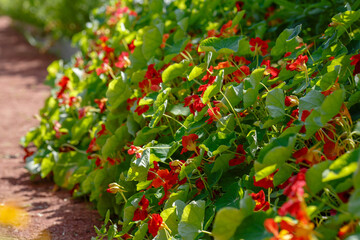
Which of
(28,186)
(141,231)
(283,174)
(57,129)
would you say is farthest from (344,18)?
(28,186)

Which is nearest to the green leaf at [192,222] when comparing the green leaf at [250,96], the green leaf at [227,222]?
the green leaf at [227,222]

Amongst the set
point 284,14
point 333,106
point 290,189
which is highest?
point 284,14

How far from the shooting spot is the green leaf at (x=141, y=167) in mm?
1470

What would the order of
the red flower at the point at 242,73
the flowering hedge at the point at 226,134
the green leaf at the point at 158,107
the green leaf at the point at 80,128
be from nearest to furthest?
the flowering hedge at the point at 226,134
the green leaf at the point at 158,107
the red flower at the point at 242,73
the green leaf at the point at 80,128

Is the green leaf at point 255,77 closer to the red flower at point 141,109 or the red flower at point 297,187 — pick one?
the red flower at point 297,187

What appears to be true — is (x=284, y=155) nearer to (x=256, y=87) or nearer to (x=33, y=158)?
(x=256, y=87)

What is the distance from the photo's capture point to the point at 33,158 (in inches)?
104

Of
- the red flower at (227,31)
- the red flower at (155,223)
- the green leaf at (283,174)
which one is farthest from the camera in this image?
the red flower at (227,31)

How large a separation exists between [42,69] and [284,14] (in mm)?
4726

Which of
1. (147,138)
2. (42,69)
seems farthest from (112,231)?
(42,69)

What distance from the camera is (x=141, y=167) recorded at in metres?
1.52

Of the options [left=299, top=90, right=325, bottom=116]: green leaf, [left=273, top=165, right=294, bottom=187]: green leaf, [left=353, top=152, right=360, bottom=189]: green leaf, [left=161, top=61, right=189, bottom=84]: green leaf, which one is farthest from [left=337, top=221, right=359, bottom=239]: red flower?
[left=161, top=61, right=189, bottom=84]: green leaf

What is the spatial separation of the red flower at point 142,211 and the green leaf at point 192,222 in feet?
0.87

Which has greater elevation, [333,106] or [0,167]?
[333,106]
